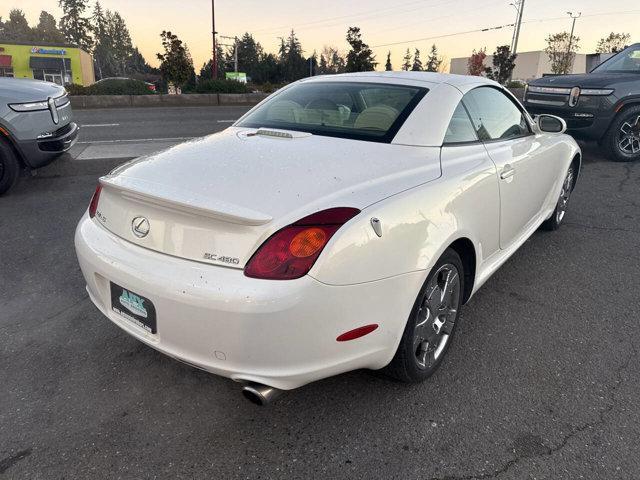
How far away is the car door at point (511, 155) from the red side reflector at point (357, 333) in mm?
1386

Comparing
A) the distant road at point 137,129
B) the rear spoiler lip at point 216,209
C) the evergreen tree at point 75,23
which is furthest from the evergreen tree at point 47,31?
the rear spoiler lip at point 216,209

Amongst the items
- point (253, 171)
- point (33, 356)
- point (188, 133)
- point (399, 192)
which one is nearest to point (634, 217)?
point (399, 192)

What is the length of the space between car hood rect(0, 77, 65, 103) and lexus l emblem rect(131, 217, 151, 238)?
4190mm

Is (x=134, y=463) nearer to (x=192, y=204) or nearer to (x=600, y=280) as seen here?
(x=192, y=204)

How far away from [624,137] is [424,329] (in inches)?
286

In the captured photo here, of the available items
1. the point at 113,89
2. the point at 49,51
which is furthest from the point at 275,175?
the point at 49,51

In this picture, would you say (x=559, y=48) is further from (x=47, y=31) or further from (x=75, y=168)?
(x=47, y=31)

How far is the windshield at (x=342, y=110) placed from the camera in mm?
2621

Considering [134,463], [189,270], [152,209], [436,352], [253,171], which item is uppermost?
[253,171]

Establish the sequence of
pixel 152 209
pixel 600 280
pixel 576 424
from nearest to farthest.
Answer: pixel 152 209, pixel 576 424, pixel 600 280

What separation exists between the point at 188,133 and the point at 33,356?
8.50 metres

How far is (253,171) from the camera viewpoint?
2094 mm

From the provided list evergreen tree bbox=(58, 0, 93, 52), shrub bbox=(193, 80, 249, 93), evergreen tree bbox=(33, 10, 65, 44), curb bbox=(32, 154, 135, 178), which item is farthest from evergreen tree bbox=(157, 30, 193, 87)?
evergreen tree bbox=(58, 0, 93, 52)

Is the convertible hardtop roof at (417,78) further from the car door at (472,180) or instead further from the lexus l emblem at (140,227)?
the lexus l emblem at (140,227)
